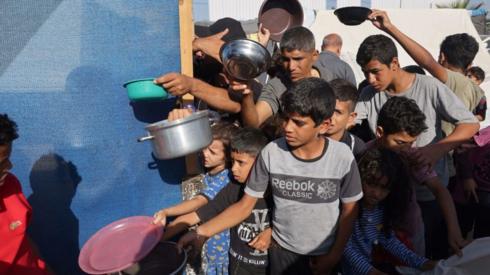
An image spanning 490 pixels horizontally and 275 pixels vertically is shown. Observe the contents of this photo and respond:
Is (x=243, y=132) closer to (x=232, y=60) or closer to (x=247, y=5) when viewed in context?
(x=232, y=60)

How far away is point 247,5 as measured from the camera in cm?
1362

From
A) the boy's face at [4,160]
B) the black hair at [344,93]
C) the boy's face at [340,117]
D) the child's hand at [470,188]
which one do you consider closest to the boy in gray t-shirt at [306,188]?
the boy's face at [340,117]

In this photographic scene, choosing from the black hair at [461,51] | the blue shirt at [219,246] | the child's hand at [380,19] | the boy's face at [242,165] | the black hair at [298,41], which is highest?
the child's hand at [380,19]

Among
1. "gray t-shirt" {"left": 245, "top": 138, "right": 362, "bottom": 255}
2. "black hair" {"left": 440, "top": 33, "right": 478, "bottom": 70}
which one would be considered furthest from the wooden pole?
"black hair" {"left": 440, "top": 33, "right": 478, "bottom": 70}

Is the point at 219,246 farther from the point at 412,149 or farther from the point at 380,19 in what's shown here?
the point at 380,19

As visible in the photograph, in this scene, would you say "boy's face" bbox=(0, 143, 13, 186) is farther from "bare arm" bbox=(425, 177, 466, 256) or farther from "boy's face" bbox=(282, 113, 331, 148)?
"bare arm" bbox=(425, 177, 466, 256)

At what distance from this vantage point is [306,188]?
1.82 m

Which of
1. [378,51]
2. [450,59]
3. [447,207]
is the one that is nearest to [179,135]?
[378,51]

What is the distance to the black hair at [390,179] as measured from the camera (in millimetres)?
1901

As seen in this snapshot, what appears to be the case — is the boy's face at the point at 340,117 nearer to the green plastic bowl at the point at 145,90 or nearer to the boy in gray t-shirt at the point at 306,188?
the boy in gray t-shirt at the point at 306,188

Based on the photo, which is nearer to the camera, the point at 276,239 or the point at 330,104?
the point at 330,104

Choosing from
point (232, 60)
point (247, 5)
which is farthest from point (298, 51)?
point (247, 5)

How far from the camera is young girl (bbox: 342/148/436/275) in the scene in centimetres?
190

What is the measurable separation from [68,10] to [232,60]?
1066 mm
